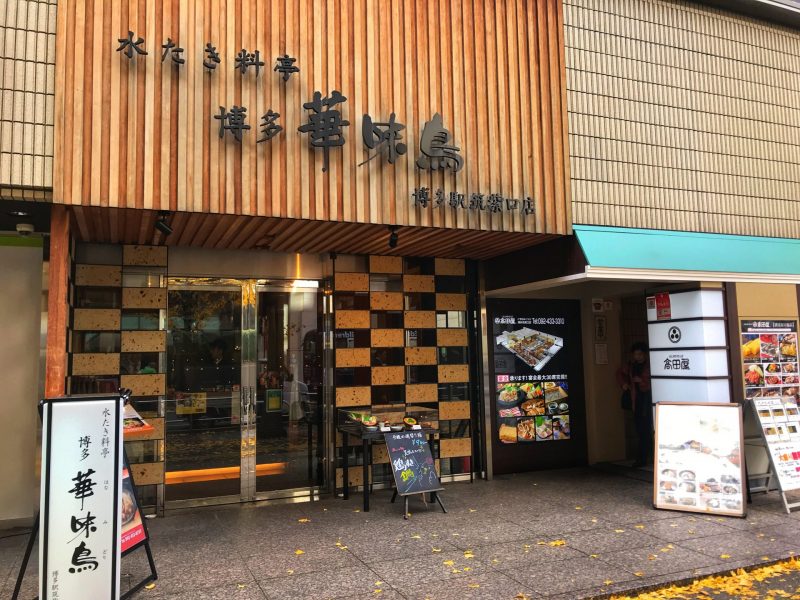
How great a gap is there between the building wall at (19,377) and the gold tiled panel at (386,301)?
371 centimetres

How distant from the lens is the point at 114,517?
4.09 m

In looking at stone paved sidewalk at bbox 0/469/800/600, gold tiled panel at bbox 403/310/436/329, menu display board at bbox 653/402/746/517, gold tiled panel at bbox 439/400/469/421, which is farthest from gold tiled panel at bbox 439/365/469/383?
menu display board at bbox 653/402/746/517

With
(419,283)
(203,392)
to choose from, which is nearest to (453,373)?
(419,283)

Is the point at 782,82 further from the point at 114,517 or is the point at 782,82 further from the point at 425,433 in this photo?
the point at 114,517

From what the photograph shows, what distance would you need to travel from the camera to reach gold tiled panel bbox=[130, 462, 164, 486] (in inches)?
261

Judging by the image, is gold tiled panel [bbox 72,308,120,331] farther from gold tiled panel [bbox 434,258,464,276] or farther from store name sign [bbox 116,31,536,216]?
gold tiled panel [bbox 434,258,464,276]

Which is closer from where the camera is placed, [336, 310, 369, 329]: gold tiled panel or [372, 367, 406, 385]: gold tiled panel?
[336, 310, 369, 329]: gold tiled panel

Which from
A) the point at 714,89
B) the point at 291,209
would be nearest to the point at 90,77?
the point at 291,209

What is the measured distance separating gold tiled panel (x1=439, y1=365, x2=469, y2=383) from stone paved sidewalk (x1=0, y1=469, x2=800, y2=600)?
4.99 feet

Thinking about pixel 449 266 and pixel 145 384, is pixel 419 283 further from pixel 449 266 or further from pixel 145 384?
pixel 145 384

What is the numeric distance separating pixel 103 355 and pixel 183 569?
2674 mm

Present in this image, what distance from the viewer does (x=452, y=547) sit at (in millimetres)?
5449

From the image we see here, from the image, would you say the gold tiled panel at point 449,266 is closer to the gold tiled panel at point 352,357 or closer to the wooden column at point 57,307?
the gold tiled panel at point 352,357

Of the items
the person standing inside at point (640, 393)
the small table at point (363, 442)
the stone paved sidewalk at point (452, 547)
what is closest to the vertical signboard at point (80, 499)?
the stone paved sidewalk at point (452, 547)
